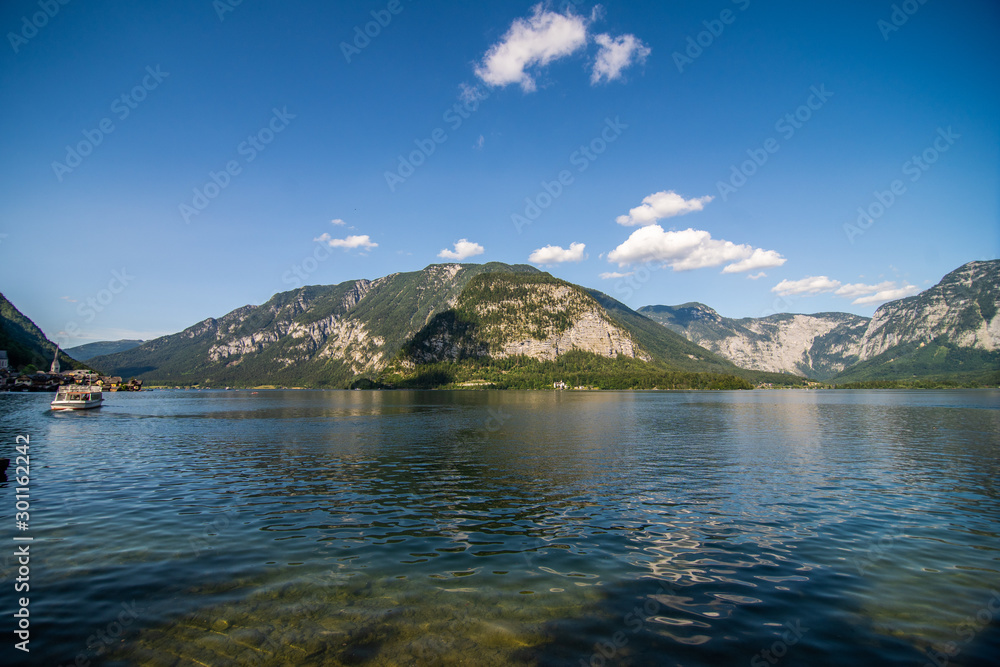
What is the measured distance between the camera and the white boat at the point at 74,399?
96.6m

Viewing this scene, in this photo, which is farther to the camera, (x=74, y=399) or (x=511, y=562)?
(x=74, y=399)

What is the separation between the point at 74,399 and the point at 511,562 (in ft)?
414

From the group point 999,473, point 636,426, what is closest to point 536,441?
point 636,426

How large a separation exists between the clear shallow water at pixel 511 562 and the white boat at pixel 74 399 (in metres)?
77.9

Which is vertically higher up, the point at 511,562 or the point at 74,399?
the point at 74,399

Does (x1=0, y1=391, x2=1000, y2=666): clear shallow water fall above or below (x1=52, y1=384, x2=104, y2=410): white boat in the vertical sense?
below

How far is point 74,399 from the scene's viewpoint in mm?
100438

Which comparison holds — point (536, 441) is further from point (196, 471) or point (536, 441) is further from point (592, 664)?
point (592, 664)

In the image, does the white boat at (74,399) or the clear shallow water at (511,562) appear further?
the white boat at (74,399)

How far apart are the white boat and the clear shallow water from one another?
77940mm

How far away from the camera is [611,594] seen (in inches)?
578

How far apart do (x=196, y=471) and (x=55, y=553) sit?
1884 centimetres

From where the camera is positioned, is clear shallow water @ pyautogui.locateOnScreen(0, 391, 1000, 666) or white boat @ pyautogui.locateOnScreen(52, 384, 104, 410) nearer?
clear shallow water @ pyautogui.locateOnScreen(0, 391, 1000, 666)

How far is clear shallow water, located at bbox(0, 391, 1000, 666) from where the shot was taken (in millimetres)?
11859
